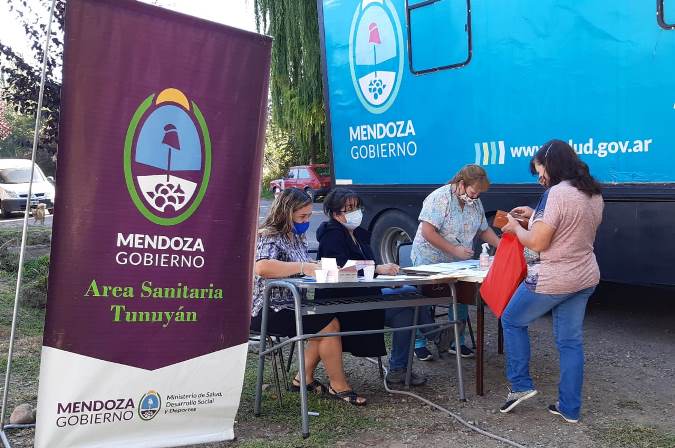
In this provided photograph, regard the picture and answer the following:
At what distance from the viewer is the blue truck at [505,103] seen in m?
5.39

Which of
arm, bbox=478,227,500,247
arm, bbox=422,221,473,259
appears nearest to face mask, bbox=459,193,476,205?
arm, bbox=422,221,473,259

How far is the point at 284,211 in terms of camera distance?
4469 mm

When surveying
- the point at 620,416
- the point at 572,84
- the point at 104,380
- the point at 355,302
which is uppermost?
the point at 572,84

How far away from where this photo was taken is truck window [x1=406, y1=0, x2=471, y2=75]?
6617 millimetres

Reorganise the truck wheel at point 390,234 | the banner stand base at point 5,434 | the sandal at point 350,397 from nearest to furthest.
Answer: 1. the banner stand base at point 5,434
2. the sandal at point 350,397
3. the truck wheel at point 390,234

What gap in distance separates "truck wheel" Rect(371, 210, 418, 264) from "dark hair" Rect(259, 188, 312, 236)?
3041 millimetres

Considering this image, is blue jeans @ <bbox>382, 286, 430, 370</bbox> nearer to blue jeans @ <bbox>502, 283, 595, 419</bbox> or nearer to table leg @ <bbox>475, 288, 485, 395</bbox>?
table leg @ <bbox>475, 288, 485, 395</bbox>

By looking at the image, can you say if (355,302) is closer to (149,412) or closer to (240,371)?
(240,371)

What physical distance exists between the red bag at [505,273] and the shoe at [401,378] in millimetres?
825

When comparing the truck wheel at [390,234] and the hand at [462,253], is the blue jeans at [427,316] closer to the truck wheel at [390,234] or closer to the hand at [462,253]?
the hand at [462,253]

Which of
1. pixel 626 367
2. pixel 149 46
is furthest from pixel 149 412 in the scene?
pixel 626 367

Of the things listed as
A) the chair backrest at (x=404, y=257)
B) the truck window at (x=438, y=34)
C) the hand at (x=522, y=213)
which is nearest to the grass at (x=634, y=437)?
the hand at (x=522, y=213)

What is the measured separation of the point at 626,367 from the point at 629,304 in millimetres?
2134

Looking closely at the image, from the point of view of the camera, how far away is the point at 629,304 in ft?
23.4
